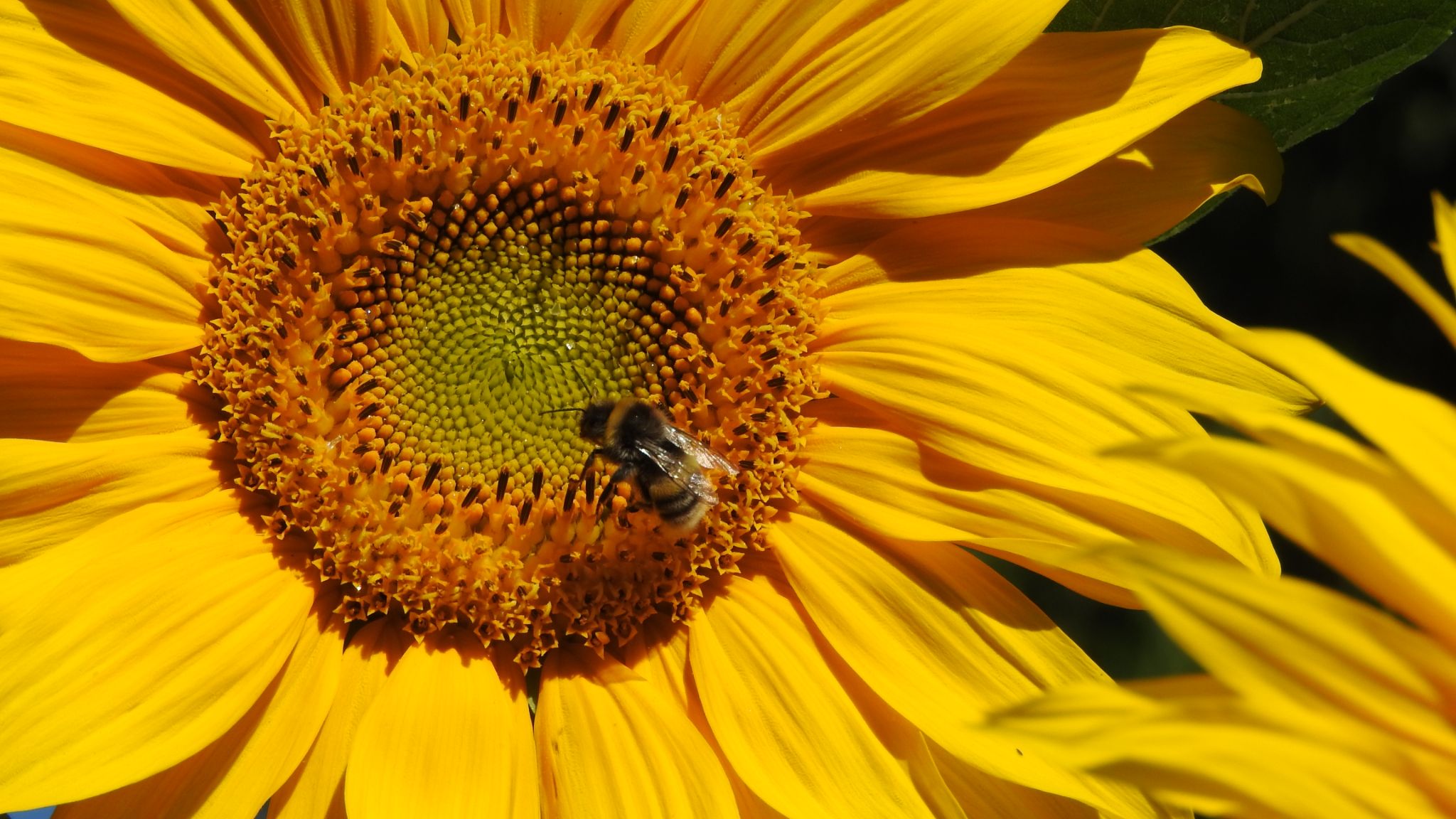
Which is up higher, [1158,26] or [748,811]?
[1158,26]

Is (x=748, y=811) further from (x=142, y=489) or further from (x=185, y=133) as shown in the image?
(x=185, y=133)

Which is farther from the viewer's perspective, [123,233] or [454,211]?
[454,211]

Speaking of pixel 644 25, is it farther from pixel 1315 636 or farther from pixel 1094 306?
pixel 1315 636

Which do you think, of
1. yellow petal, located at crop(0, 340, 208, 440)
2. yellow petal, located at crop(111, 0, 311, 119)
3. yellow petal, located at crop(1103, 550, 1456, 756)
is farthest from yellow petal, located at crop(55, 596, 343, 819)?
yellow petal, located at crop(1103, 550, 1456, 756)

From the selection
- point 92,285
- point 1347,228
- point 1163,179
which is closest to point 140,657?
point 92,285

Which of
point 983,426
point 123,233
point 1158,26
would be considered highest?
point 1158,26

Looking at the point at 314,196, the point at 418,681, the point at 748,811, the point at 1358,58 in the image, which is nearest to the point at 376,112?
the point at 314,196

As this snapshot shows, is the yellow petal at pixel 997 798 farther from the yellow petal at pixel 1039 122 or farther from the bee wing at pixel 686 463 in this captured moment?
the yellow petal at pixel 1039 122
